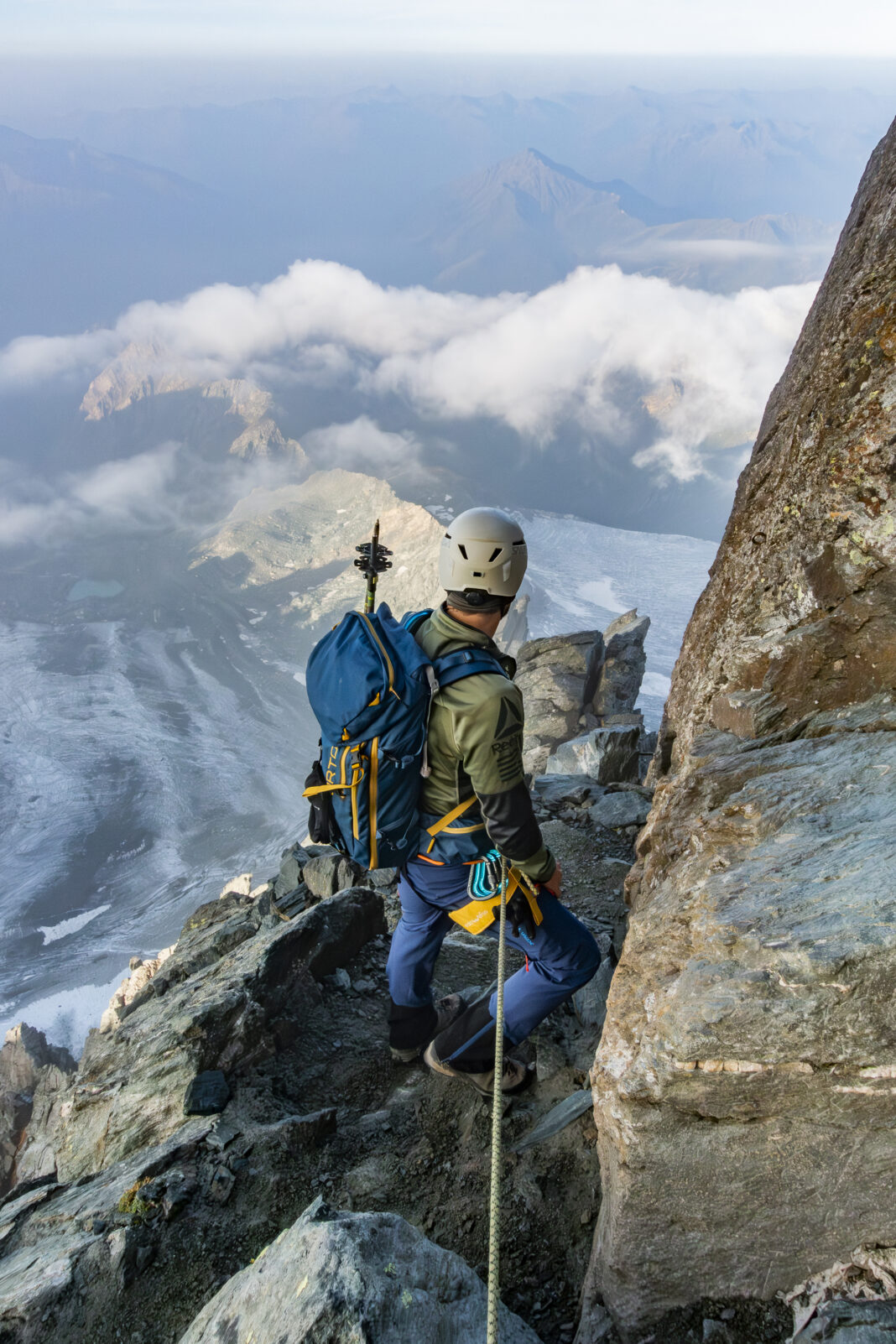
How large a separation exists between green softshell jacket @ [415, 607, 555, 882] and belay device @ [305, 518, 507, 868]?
83 millimetres

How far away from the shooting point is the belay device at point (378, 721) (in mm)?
4281

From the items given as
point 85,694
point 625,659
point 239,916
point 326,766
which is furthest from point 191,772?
point 326,766

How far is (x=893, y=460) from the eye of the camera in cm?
498

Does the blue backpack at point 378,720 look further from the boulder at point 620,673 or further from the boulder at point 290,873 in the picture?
the boulder at point 620,673

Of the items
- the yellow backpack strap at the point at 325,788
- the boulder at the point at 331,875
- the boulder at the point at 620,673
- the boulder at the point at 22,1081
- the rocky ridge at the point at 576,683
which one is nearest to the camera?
the yellow backpack strap at the point at 325,788

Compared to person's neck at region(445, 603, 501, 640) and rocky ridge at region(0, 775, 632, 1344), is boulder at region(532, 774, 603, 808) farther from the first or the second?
person's neck at region(445, 603, 501, 640)

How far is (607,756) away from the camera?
1638 centimetres

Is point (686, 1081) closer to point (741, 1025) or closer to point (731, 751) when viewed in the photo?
point (741, 1025)

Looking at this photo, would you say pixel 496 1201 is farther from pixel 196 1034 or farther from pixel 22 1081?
pixel 22 1081

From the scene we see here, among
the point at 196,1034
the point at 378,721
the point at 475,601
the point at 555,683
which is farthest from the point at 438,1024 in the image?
the point at 555,683

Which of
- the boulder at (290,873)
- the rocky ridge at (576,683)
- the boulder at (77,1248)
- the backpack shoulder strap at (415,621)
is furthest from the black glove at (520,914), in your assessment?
the rocky ridge at (576,683)

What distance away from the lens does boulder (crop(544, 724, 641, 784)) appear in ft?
53.5

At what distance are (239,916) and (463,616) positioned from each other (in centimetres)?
967

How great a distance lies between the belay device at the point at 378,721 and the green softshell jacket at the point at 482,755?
0.08m
